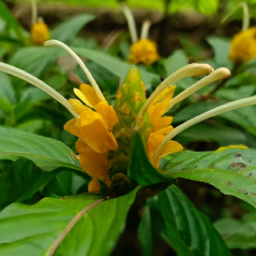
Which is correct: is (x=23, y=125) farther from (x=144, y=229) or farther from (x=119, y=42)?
(x=119, y=42)

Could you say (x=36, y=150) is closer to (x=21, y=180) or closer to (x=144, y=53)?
(x=21, y=180)

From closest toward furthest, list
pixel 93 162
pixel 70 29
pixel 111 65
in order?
pixel 93 162, pixel 111 65, pixel 70 29

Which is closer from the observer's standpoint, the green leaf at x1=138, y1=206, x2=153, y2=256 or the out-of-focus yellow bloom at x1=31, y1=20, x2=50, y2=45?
the green leaf at x1=138, y1=206, x2=153, y2=256

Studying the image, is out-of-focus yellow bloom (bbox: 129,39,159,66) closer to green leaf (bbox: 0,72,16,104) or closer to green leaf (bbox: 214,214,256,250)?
green leaf (bbox: 0,72,16,104)

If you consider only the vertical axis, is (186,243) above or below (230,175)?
below

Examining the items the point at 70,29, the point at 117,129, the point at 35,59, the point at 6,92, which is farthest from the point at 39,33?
the point at 117,129

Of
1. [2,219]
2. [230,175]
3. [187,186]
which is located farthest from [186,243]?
[187,186]

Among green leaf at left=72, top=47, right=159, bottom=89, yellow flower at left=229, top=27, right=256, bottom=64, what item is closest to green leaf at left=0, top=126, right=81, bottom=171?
green leaf at left=72, top=47, right=159, bottom=89
